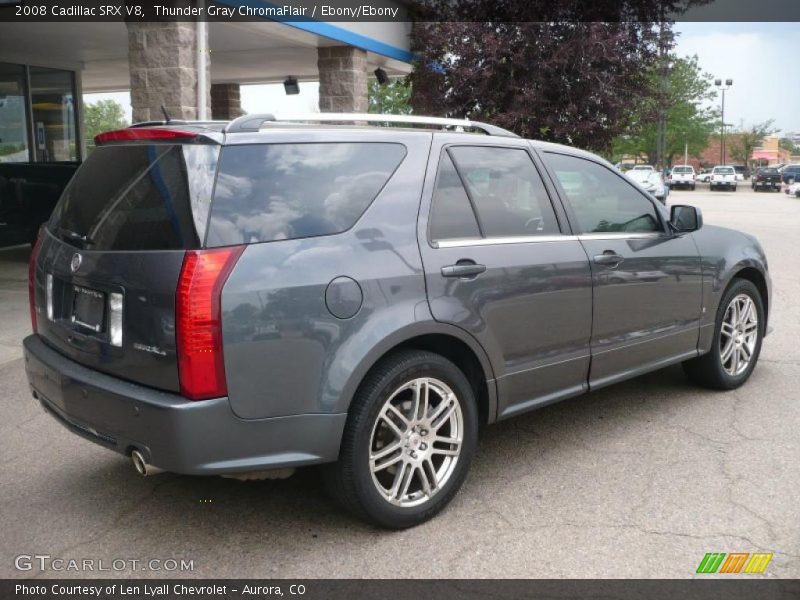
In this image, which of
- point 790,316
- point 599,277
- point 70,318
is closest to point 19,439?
point 70,318

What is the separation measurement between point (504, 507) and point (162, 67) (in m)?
6.49

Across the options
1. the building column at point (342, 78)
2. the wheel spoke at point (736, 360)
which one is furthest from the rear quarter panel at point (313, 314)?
the building column at point (342, 78)

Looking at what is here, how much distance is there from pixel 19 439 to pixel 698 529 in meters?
3.66

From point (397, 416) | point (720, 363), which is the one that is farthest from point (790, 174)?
point (397, 416)

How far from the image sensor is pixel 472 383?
384 cm

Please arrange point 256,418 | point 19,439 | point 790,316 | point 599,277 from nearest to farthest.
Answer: point 256,418
point 599,277
point 19,439
point 790,316

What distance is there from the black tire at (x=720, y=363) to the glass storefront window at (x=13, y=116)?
43.2 feet

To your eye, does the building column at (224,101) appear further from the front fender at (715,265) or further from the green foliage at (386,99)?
the front fender at (715,265)

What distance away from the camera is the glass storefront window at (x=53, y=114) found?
15930mm

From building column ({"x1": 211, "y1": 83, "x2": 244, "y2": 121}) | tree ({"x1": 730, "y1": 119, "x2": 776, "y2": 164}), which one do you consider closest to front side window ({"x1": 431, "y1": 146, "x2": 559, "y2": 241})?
building column ({"x1": 211, "y1": 83, "x2": 244, "y2": 121})

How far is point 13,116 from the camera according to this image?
49.6 ft

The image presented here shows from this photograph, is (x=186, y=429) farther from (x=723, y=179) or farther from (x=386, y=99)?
(x=723, y=179)

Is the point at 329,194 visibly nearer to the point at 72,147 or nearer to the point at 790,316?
the point at 790,316

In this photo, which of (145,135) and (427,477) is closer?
(145,135)
